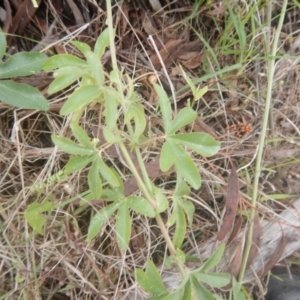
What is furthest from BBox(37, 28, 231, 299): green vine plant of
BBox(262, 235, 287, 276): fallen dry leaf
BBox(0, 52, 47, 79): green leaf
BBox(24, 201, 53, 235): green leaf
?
BBox(262, 235, 287, 276): fallen dry leaf

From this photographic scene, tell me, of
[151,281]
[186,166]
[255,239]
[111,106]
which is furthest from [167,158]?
[255,239]

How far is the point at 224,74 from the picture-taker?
130 centimetres

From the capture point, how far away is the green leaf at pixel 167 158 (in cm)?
88

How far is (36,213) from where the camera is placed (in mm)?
1113

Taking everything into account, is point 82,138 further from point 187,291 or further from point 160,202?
point 187,291

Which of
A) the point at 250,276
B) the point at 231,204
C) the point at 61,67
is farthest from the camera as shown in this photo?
the point at 250,276

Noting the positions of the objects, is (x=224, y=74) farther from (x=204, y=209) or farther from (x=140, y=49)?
(x=204, y=209)

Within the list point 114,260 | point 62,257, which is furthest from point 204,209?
point 62,257

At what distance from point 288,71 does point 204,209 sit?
1.49 feet

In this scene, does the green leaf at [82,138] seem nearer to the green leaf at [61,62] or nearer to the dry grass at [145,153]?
the green leaf at [61,62]

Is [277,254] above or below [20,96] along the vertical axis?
below

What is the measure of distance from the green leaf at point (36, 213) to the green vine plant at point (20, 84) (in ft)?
0.78

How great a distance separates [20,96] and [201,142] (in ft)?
1.28

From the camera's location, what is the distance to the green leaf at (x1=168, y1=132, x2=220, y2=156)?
0.90m
